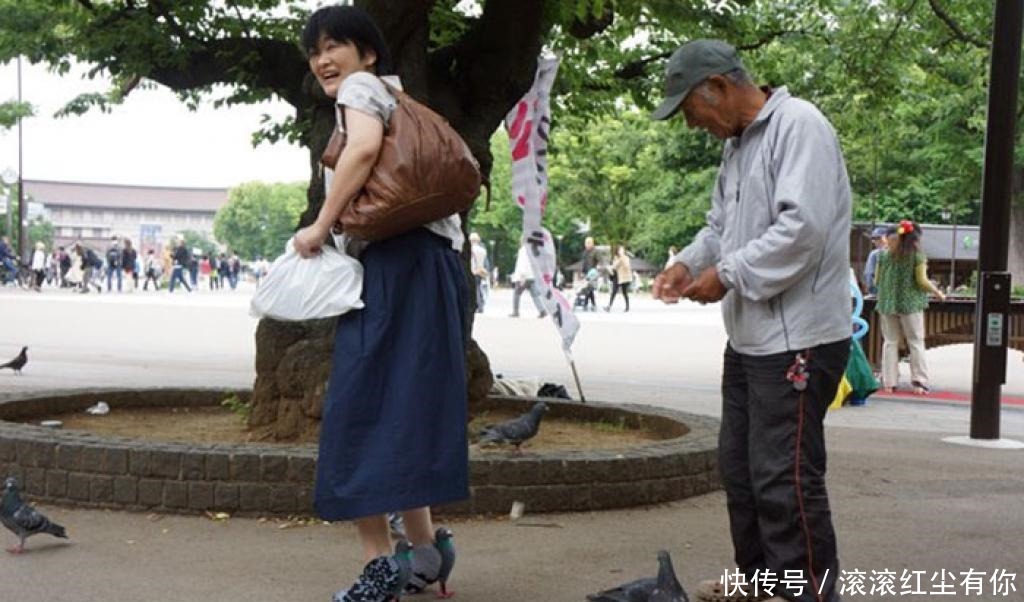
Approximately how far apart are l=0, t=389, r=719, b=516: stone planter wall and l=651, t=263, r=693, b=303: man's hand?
6.96 feet

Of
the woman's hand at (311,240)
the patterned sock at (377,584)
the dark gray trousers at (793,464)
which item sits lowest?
the patterned sock at (377,584)

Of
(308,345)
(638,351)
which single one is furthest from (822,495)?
(638,351)

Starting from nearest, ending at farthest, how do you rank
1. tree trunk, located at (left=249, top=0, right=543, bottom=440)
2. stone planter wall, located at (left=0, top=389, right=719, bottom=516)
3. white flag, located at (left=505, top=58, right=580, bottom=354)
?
stone planter wall, located at (left=0, top=389, right=719, bottom=516), tree trunk, located at (left=249, top=0, right=543, bottom=440), white flag, located at (left=505, top=58, right=580, bottom=354)

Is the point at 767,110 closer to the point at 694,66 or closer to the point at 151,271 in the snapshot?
the point at 694,66

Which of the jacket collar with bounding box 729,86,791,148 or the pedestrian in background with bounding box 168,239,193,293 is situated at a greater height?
the jacket collar with bounding box 729,86,791,148

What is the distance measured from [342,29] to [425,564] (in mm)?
1770

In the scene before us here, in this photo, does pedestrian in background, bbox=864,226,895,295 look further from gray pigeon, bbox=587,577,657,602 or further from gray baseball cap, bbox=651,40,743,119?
gray pigeon, bbox=587,577,657,602

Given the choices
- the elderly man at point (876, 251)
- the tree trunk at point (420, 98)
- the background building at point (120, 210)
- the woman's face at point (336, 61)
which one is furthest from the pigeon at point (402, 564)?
the background building at point (120, 210)

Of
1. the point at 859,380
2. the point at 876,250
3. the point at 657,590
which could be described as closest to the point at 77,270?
the point at 876,250

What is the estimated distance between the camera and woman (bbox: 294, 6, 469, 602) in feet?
12.8

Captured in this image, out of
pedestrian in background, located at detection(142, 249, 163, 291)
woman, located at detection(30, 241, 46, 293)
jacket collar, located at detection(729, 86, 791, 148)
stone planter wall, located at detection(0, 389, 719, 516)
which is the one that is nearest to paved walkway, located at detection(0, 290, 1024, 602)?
stone planter wall, located at detection(0, 389, 719, 516)

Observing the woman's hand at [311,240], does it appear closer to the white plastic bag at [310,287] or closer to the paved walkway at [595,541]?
the white plastic bag at [310,287]

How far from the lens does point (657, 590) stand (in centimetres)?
Result: 371

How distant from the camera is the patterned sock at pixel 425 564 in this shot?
4250 millimetres
